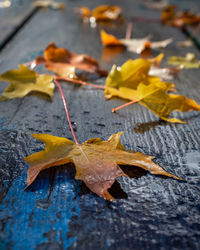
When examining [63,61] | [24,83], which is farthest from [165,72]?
[24,83]

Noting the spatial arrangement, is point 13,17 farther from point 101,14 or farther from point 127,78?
point 127,78

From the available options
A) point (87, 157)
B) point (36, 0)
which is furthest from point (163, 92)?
point (36, 0)

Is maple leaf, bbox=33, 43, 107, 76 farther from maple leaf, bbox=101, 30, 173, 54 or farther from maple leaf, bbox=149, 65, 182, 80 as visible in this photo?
maple leaf, bbox=101, 30, 173, 54

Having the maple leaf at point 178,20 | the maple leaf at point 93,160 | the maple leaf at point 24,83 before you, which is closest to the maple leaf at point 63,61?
the maple leaf at point 24,83

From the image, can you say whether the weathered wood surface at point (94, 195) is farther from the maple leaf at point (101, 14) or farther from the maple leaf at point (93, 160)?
the maple leaf at point (101, 14)

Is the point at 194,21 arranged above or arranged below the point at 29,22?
below

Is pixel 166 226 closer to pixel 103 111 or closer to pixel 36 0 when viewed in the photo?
pixel 103 111
